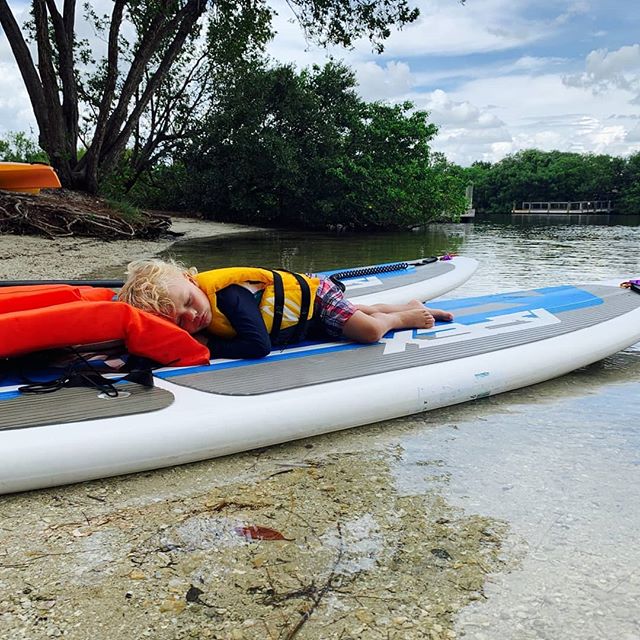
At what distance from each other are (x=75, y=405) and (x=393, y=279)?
355 cm

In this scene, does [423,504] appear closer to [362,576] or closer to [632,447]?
[362,576]

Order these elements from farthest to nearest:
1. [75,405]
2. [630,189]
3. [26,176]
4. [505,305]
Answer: [630,189]
[26,176]
[505,305]
[75,405]

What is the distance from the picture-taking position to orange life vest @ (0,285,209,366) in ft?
7.47

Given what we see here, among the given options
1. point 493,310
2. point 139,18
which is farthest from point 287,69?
point 493,310

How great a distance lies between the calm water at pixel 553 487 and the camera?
52.5 inches

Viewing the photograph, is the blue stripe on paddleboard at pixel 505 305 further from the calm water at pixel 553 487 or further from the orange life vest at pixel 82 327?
the calm water at pixel 553 487

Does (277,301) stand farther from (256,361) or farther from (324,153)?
(324,153)

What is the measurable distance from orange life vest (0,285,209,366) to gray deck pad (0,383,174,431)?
0.23 metres

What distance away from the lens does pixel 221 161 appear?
19.4 meters

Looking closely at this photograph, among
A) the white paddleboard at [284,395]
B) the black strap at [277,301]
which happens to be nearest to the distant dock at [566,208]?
the white paddleboard at [284,395]

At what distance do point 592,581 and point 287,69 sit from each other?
62.7 feet

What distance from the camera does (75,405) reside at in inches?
84.1

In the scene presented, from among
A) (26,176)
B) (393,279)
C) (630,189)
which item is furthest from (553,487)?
(630,189)

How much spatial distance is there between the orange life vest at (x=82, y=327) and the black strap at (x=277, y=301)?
424 millimetres
